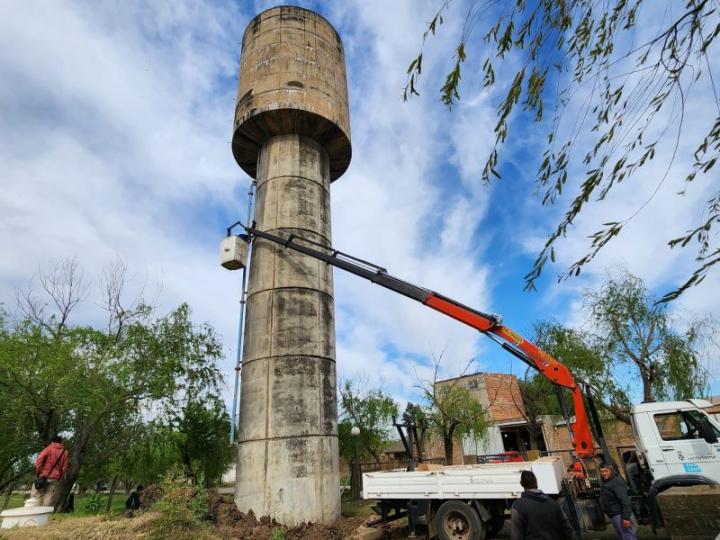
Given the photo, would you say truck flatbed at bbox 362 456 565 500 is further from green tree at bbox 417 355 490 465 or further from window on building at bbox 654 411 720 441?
green tree at bbox 417 355 490 465

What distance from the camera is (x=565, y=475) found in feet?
28.0

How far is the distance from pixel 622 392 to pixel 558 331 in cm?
426

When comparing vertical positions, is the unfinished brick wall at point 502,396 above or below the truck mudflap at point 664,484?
above

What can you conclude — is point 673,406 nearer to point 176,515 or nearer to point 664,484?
point 664,484

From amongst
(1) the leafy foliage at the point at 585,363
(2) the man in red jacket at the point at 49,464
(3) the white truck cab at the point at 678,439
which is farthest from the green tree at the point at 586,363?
(2) the man in red jacket at the point at 49,464

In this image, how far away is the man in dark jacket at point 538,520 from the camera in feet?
15.8

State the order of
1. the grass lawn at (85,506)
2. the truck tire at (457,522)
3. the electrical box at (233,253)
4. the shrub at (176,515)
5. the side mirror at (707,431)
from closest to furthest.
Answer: the shrub at (176,515)
the truck tire at (457,522)
the side mirror at (707,431)
the grass lawn at (85,506)
the electrical box at (233,253)

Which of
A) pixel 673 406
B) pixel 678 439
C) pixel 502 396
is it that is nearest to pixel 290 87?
pixel 673 406

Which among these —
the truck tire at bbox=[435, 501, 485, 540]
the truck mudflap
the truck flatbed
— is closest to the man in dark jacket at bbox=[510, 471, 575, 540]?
the truck flatbed

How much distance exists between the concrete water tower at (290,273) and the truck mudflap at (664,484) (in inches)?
258

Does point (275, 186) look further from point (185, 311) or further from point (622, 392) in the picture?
point (622, 392)

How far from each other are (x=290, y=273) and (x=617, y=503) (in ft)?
28.6

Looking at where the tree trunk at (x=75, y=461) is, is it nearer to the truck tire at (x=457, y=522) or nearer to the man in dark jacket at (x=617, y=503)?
the truck tire at (x=457, y=522)

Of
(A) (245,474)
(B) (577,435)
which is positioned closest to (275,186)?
(A) (245,474)
